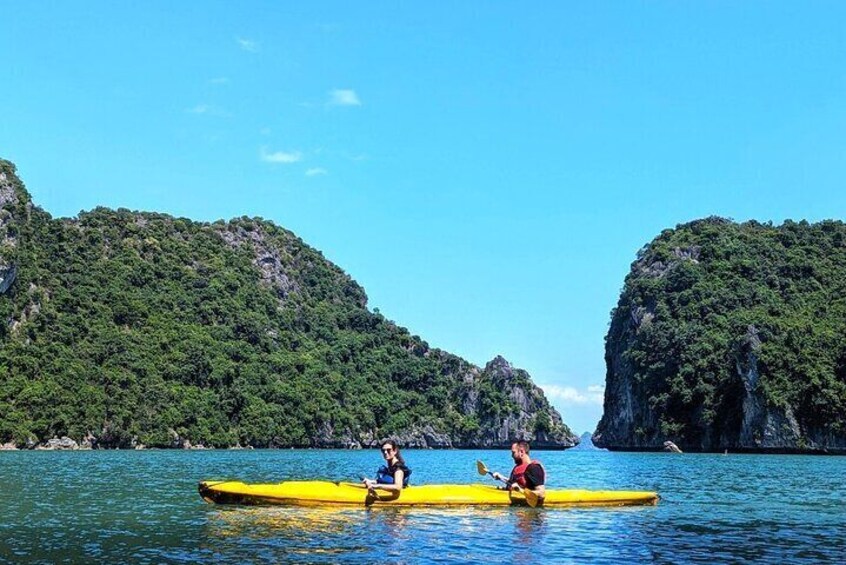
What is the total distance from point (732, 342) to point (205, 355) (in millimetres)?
73105

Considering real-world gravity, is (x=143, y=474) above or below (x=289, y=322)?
below

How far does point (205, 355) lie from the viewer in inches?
4975

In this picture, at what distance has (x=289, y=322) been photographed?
168000 millimetres

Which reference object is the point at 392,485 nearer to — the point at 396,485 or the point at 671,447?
the point at 396,485

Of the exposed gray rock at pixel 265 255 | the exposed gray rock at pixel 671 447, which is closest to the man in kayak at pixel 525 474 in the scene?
the exposed gray rock at pixel 671 447

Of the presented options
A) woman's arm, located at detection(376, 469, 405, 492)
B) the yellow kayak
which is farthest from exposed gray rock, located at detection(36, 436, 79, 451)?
woman's arm, located at detection(376, 469, 405, 492)

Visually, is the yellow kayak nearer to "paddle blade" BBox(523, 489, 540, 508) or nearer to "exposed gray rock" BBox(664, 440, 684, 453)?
Result: "paddle blade" BBox(523, 489, 540, 508)

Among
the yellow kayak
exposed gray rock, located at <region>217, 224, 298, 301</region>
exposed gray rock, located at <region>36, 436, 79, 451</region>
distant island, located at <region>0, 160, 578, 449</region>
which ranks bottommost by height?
exposed gray rock, located at <region>36, 436, 79, 451</region>

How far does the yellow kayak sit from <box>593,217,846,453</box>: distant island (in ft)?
267

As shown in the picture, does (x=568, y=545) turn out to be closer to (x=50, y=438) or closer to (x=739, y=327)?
(x=50, y=438)

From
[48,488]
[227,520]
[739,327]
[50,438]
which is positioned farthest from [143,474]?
[739,327]

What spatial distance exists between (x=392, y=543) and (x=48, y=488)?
19.0 meters

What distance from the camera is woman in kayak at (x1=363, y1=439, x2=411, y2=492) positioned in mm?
21812

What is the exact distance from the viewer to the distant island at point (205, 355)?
344 ft
